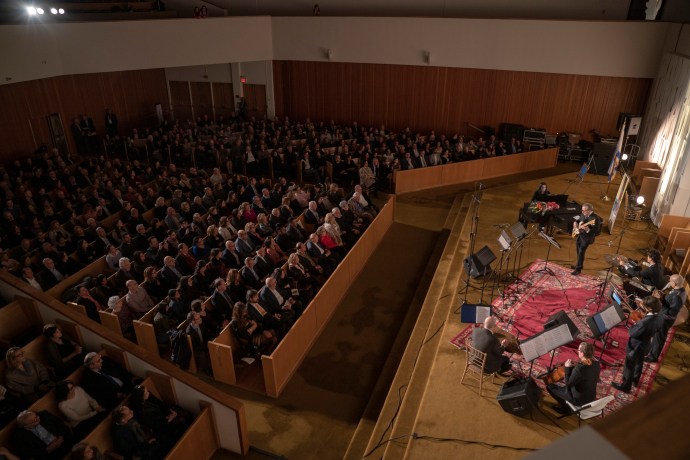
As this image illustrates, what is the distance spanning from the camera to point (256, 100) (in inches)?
749

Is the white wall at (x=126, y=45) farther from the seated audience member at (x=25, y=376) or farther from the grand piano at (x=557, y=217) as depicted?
the grand piano at (x=557, y=217)

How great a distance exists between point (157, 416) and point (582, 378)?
183 inches

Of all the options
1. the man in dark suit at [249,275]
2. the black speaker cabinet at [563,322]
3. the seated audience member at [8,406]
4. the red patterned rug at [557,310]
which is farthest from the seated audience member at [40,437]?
the black speaker cabinet at [563,322]

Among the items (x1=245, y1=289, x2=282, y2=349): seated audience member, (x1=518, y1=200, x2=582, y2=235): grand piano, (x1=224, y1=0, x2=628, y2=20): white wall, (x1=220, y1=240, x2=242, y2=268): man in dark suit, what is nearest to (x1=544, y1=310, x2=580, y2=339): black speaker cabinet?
(x1=245, y1=289, x2=282, y2=349): seated audience member

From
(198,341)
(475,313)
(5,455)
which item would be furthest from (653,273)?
(5,455)

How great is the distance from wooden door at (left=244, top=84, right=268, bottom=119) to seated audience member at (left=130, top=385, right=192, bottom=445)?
15.2 m

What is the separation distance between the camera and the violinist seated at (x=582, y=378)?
5160 mm

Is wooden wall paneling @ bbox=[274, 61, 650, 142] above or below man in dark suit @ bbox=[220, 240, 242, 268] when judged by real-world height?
above

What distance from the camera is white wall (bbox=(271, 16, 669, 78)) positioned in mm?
14078

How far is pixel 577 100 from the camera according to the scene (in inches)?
601

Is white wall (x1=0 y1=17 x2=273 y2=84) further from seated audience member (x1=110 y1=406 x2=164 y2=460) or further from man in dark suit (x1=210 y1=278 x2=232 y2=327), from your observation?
seated audience member (x1=110 y1=406 x2=164 y2=460)

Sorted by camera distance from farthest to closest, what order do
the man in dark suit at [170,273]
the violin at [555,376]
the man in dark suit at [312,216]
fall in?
the man in dark suit at [312,216] < the man in dark suit at [170,273] < the violin at [555,376]

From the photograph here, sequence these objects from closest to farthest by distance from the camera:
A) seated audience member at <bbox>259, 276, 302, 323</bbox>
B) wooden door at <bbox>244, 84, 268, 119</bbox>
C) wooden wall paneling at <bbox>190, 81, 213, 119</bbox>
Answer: seated audience member at <bbox>259, 276, 302, 323</bbox> → wooden door at <bbox>244, 84, 268, 119</bbox> → wooden wall paneling at <bbox>190, 81, 213, 119</bbox>

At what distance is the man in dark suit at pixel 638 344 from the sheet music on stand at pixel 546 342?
957 millimetres
